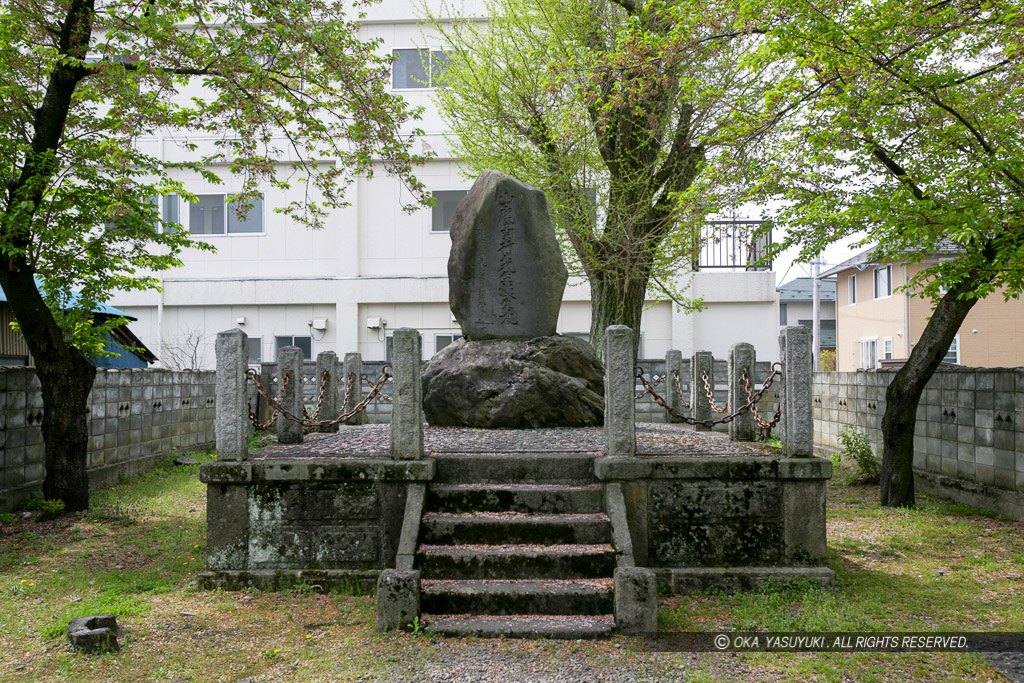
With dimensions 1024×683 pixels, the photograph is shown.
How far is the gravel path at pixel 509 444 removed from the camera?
6984mm

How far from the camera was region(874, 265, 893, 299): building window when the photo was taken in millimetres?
24005

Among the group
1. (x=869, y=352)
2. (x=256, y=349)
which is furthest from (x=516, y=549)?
(x=869, y=352)

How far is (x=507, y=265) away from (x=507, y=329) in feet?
2.56

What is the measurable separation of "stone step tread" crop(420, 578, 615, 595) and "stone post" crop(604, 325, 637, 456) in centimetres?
119

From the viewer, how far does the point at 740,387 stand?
8242 millimetres

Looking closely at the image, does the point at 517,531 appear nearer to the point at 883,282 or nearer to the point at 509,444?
the point at 509,444

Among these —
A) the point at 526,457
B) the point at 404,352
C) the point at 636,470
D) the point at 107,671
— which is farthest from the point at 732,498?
the point at 107,671

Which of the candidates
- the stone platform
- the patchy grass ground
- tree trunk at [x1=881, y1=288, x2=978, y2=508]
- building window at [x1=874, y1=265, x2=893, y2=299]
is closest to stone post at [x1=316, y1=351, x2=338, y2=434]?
the patchy grass ground

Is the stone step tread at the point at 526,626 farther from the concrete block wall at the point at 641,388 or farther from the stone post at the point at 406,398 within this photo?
the concrete block wall at the point at 641,388

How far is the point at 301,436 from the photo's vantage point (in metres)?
8.67

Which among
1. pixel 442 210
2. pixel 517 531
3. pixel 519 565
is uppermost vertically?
pixel 442 210

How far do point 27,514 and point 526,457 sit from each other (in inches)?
266

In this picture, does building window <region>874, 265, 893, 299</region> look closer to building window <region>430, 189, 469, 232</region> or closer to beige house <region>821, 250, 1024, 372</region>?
beige house <region>821, 250, 1024, 372</region>

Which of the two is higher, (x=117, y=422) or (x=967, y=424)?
(x=967, y=424)
